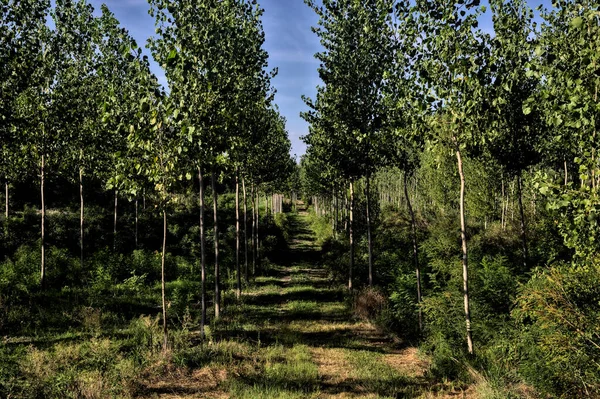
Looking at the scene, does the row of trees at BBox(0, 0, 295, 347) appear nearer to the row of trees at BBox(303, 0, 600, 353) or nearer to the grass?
the grass

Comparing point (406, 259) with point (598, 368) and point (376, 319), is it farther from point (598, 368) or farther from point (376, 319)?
point (598, 368)

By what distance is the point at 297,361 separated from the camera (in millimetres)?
9539

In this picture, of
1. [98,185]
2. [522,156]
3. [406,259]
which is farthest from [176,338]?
[98,185]

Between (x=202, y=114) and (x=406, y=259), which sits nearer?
(x=202, y=114)

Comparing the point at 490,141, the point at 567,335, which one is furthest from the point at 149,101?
the point at 490,141

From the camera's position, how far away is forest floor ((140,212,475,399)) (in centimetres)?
790

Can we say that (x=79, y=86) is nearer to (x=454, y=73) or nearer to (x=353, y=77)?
(x=353, y=77)

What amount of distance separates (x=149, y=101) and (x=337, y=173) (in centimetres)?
1140

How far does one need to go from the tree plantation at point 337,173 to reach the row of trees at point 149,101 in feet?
0.29

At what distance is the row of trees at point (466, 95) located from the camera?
170 inches

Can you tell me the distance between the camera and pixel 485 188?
34219 millimetres

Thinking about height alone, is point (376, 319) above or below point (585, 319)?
below

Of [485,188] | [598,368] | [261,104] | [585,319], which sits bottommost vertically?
[598,368]

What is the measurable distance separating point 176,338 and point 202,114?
6199 millimetres
